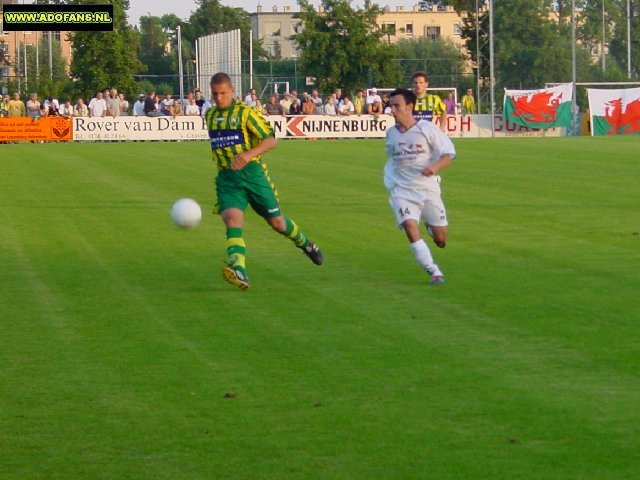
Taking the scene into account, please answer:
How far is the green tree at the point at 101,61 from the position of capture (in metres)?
61.1

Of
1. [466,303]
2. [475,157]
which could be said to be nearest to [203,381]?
[466,303]

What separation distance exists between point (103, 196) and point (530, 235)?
891 centimetres

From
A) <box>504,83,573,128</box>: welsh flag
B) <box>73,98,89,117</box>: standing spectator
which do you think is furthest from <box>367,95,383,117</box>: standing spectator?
<box>73,98,89,117</box>: standing spectator

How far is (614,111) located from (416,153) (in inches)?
1576

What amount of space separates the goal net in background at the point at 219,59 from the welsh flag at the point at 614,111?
55.9ft

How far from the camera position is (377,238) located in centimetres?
1591

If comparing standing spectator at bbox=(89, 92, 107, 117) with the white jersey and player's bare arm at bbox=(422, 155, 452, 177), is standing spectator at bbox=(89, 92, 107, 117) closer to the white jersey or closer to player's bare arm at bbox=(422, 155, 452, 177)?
the white jersey

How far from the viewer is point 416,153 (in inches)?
479

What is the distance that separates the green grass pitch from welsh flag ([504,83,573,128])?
1341 inches

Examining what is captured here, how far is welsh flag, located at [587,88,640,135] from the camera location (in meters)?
50.3

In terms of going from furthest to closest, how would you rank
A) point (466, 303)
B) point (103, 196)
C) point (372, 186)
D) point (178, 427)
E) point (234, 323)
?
1. point (372, 186)
2. point (103, 196)
3. point (466, 303)
4. point (234, 323)
5. point (178, 427)

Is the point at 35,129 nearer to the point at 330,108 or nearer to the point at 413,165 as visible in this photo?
the point at 330,108

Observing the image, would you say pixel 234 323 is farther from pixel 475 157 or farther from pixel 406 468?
pixel 475 157

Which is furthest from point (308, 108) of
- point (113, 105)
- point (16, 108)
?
point (16, 108)
